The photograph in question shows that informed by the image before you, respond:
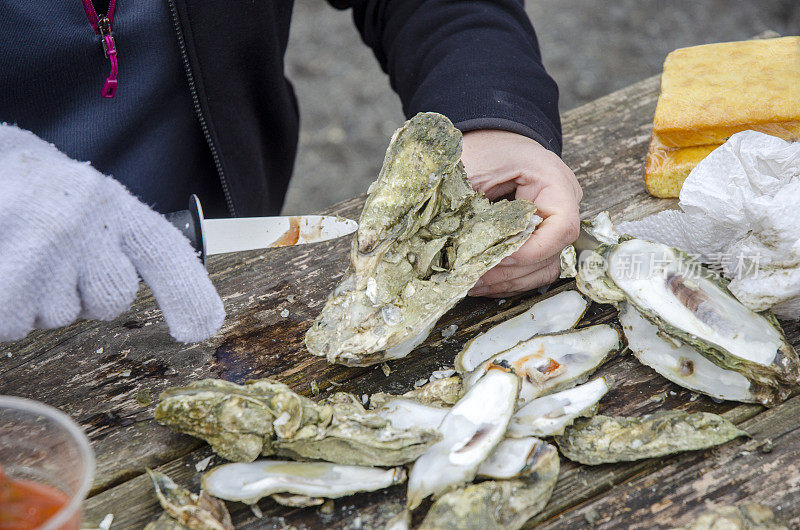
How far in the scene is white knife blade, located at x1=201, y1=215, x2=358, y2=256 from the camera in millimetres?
1350

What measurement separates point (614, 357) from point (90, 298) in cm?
97

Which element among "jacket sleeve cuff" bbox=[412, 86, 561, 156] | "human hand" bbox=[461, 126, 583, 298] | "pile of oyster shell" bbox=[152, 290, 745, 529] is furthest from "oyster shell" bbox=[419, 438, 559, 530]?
"jacket sleeve cuff" bbox=[412, 86, 561, 156]

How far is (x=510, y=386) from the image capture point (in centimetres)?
110

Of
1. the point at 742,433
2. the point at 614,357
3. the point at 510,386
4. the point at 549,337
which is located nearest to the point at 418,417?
the point at 510,386

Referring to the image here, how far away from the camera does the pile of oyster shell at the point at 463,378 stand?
104 centimetres

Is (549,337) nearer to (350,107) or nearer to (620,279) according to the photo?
(620,279)

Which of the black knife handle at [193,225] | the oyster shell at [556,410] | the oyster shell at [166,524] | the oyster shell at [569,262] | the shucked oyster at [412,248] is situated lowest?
the oyster shell at [556,410]

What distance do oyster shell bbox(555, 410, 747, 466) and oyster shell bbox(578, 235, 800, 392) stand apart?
126 mm

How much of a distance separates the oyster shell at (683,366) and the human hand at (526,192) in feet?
0.63

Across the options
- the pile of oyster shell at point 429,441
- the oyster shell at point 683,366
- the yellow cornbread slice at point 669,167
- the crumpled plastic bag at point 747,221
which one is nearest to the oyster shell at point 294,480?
the pile of oyster shell at point 429,441

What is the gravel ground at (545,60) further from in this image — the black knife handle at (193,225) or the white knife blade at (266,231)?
the black knife handle at (193,225)

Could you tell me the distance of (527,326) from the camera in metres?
1.32

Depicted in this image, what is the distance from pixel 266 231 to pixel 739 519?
1032mm

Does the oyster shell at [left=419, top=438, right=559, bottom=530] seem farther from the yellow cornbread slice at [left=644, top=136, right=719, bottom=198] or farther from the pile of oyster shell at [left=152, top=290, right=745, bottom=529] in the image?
the yellow cornbread slice at [left=644, top=136, right=719, bottom=198]
